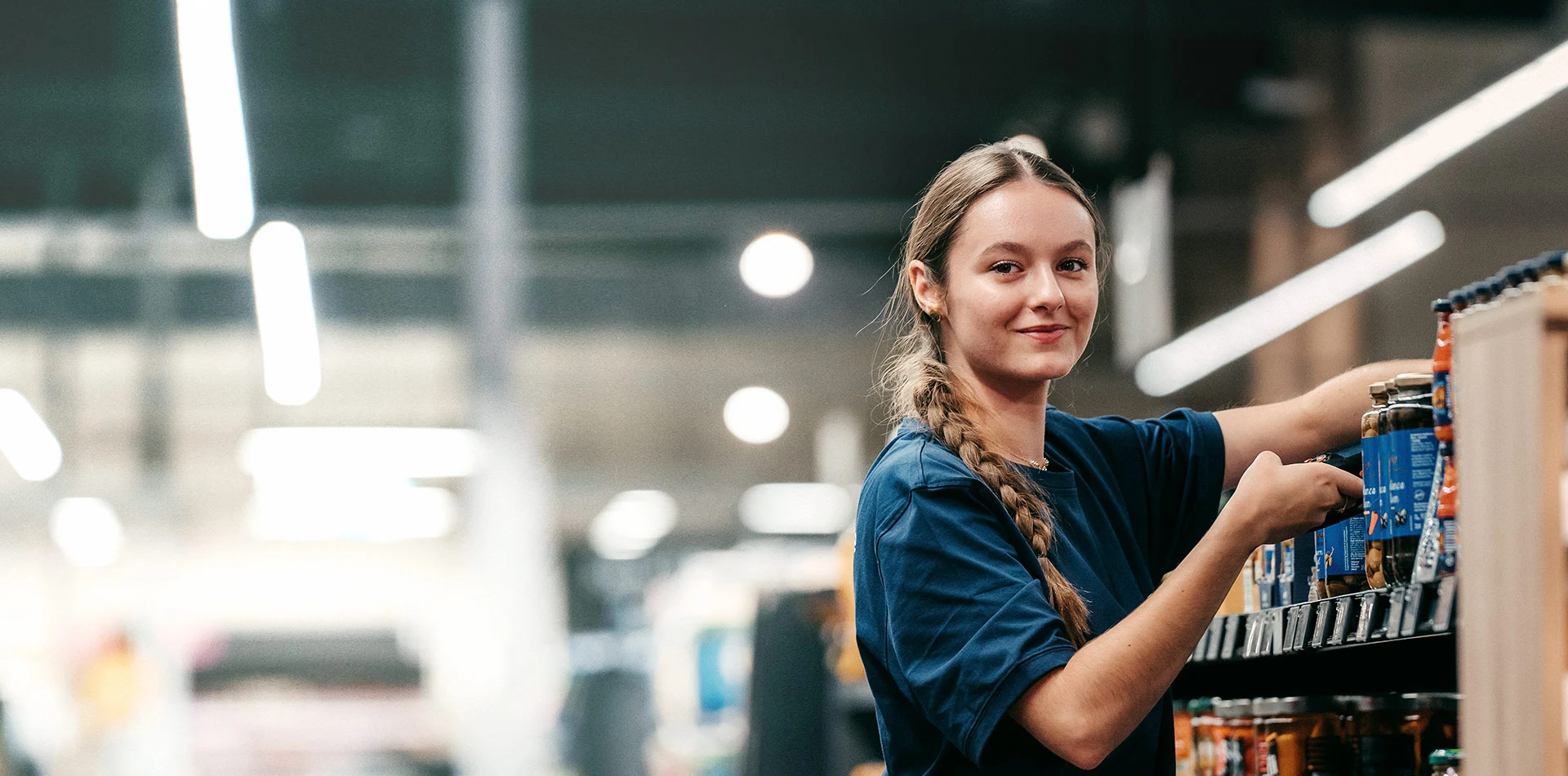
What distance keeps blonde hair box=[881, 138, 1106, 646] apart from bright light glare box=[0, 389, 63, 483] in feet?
23.5

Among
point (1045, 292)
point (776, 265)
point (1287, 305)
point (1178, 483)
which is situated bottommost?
point (1178, 483)

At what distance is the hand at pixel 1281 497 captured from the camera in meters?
1.47

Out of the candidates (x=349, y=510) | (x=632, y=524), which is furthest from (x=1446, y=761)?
(x=632, y=524)

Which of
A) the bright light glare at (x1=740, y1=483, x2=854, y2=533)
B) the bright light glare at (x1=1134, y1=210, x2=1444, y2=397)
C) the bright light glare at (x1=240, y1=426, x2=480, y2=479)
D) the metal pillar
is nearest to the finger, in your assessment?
the bright light glare at (x1=1134, y1=210, x2=1444, y2=397)

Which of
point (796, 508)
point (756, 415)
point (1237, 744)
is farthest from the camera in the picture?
point (796, 508)

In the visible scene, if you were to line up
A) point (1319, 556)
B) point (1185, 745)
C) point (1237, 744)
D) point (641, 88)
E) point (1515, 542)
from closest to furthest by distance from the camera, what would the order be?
point (1515, 542) < point (1319, 556) < point (1237, 744) < point (1185, 745) < point (641, 88)

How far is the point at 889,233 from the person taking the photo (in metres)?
8.13

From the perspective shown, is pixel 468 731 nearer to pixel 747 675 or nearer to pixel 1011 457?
pixel 747 675

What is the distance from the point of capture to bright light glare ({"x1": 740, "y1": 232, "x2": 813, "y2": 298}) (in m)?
8.09

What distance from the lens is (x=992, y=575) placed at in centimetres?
149

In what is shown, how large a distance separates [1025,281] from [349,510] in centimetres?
735

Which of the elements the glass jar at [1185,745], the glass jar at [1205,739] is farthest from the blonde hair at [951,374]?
the glass jar at [1185,745]

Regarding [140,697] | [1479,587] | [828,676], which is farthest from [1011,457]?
[140,697]

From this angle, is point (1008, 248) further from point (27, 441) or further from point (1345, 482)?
point (27, 441)
